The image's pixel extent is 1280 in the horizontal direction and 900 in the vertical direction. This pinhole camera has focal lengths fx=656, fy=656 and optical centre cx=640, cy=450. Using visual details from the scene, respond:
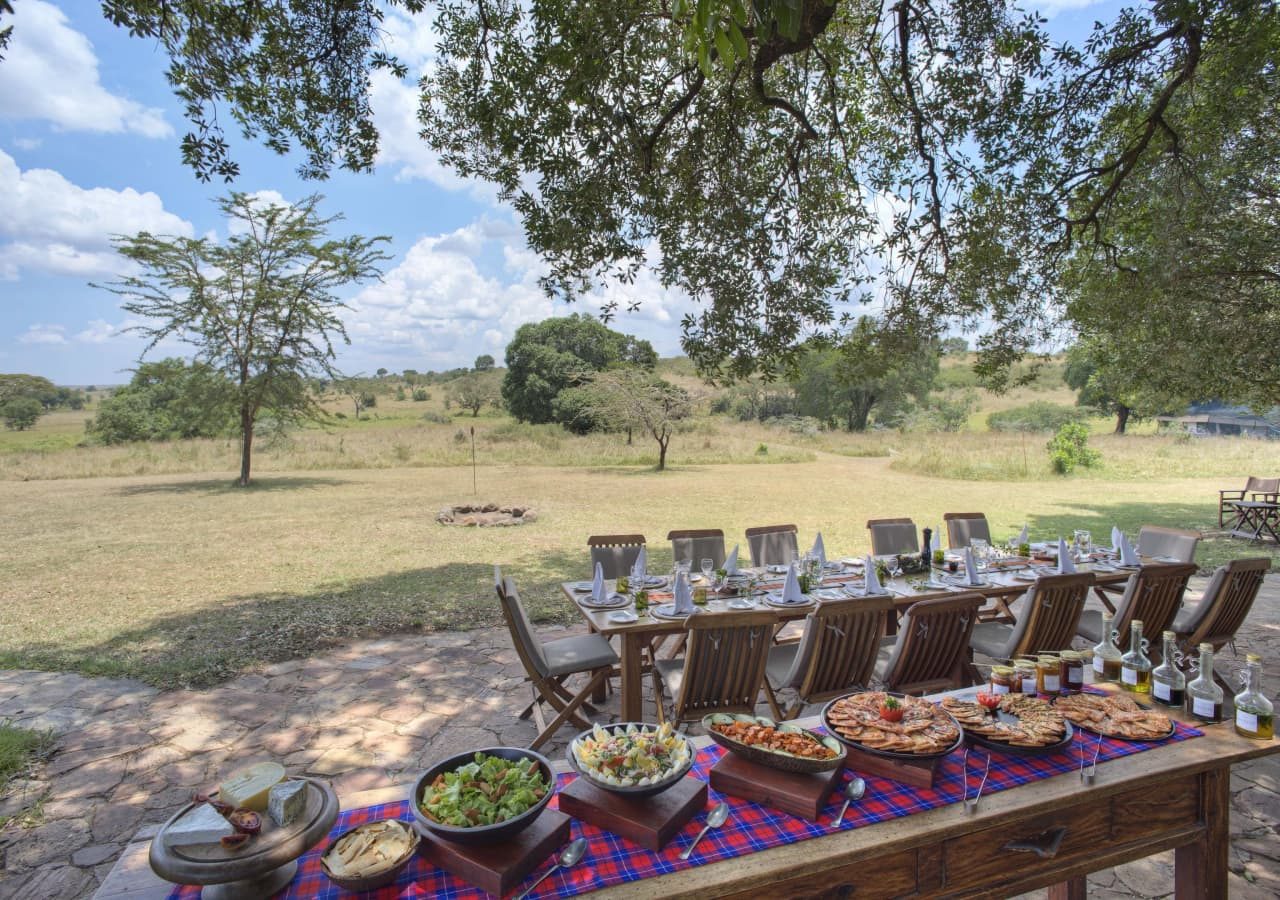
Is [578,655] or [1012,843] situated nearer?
[1012,843]

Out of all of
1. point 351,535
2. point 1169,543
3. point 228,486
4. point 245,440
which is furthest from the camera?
point 245,440

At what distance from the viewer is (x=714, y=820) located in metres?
1.69

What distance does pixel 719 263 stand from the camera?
6.46m

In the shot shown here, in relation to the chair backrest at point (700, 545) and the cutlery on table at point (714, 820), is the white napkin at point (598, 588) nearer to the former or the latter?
the chair backrest at point (700, 545)

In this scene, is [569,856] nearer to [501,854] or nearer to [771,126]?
[501,854]

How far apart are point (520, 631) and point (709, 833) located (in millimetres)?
2465

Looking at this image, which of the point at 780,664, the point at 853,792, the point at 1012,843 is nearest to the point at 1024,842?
the point at 1012,843

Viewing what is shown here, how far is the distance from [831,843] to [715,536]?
14.9 ft

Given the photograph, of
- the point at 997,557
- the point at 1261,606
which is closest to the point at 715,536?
the point at 997,557

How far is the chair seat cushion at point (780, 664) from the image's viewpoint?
13.7ft

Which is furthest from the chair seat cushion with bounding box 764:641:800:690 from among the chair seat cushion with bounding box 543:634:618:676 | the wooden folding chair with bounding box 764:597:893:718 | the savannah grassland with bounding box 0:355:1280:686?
the savannah grassland with bounding box 0:355:1280:686

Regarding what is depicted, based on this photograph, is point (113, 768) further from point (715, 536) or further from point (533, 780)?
point (715, 536)

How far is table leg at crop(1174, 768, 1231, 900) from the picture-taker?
6.68 ft

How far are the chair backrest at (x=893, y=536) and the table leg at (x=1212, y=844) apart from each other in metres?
4.52
